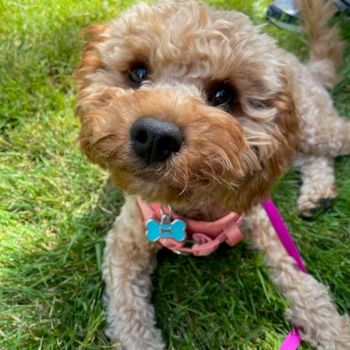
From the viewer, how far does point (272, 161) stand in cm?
195

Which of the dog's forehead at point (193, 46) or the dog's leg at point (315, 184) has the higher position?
the dog's forehead at point (193, 46)

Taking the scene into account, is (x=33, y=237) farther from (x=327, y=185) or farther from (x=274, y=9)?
(x=274, y=9)

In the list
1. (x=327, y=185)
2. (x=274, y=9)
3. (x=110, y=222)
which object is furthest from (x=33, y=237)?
(x=274, y=9)

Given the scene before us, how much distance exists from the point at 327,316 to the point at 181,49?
5.53 feet

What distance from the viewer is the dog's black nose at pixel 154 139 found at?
57.2 inches

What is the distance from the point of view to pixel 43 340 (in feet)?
7.11

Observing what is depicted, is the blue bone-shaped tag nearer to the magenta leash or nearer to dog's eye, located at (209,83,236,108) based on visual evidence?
the magenta leash

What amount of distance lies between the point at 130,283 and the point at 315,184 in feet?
5.40

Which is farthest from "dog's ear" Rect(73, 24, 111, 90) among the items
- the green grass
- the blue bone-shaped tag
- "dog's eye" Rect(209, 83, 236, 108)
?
the green grass

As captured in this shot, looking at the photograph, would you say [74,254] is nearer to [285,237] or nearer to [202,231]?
[202,231]

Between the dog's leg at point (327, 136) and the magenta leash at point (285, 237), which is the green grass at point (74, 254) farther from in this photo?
the dog's leg at point (327, 136)

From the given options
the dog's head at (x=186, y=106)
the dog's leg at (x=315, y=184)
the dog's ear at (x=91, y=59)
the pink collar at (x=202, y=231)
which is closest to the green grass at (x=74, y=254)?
the dog's leg at (x=315, y=184)

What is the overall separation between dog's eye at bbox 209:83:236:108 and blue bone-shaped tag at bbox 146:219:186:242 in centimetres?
68

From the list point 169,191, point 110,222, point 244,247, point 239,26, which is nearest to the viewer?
point 169,191
